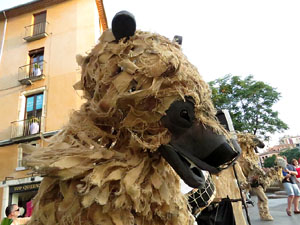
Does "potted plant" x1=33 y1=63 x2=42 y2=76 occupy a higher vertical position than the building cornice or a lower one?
lower

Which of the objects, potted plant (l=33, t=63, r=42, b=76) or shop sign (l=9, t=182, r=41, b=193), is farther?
potted plant (l=33, t=63, r=42, b=76)

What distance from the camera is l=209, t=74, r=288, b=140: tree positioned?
46.8 ft

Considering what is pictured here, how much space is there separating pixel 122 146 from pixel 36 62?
37.7 ft

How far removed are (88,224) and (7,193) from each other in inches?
384

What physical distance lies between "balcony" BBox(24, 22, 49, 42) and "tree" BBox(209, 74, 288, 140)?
1036 cm

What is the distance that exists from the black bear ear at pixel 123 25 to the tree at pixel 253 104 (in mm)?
13722

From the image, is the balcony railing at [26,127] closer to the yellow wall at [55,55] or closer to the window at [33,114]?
the window at [33,114]

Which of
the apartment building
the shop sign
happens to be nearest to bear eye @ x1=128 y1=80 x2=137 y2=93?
the apartment building

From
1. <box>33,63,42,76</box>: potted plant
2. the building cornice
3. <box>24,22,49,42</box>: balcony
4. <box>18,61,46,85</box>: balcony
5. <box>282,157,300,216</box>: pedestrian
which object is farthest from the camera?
the building cornice

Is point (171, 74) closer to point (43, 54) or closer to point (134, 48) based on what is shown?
point (134, 48)

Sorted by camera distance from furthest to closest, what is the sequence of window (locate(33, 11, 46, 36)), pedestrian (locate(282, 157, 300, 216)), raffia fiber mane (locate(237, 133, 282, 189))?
window (locate(33, 11, 46, 36)) → pedestrian (locate(282, 157, 300, 216)) → raffia fiber mane (locate(237, 133, 282, 189))

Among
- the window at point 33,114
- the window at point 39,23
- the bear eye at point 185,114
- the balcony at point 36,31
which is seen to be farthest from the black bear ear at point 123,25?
the window at point 39,23

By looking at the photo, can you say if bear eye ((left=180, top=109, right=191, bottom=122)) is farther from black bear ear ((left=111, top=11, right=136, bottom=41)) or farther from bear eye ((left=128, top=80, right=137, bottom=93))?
black bear ear ((left=111, top=11, right=136, bottom=41))

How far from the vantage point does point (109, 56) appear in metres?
1.07
